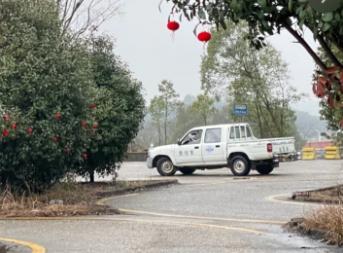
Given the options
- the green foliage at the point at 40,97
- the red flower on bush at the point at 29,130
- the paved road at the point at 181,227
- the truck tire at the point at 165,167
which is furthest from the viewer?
the truck tire at the point at 165,167

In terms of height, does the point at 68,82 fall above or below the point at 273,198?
above

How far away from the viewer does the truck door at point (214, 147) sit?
25328 mm

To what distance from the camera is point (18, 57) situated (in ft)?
48.5

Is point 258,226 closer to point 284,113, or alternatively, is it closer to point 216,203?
point 216,203

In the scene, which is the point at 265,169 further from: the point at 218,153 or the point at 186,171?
the point at 186,171

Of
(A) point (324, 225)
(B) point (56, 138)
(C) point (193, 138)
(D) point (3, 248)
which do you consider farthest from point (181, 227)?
(C) point (193, 138)

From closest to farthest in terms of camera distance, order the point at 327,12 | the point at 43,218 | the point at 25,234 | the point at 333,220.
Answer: the point at 327,12, the point at 333,220, the point at 25,234, the point at 43,218

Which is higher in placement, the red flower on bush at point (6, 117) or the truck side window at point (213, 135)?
the truck side window at point (213, 135)

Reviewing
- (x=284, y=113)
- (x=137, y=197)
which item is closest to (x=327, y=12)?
(x=137, y=197)

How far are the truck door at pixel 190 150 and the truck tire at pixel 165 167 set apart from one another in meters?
0.39

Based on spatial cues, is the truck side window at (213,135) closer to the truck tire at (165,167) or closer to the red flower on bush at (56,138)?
the truck tire at (165,167)

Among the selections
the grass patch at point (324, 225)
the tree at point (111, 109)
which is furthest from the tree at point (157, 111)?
the grass patch at point (324, 225)

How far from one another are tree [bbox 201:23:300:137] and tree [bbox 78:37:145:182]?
22754 mm

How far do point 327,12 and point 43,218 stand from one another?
949cm
